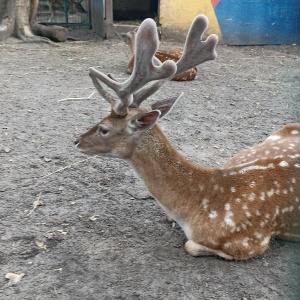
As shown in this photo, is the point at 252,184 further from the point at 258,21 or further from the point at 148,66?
the point at 258,21

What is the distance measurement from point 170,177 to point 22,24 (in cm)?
646

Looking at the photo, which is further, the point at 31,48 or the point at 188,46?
the point at 31,48

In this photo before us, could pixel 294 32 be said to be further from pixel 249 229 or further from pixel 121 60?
pixel 249 229

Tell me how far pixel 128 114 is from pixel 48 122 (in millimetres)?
2048

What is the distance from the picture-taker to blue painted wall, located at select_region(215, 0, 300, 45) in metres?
9.05

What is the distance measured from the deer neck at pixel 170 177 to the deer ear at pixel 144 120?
0.28 ft

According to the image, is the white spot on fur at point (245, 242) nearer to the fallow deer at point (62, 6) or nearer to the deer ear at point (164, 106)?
the deer ear at point (164, 106)

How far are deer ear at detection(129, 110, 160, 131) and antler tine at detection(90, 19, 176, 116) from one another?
10 centimetres

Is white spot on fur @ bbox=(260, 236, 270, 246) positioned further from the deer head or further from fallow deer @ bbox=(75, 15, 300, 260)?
the deer head

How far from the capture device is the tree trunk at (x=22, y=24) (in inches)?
331

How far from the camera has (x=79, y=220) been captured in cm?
323

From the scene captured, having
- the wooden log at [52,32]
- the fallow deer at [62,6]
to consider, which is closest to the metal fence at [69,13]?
the fallow deer at [62,6]

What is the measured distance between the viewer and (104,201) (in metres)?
3.48

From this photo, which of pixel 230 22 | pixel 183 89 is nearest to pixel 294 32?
pixel 230 22
